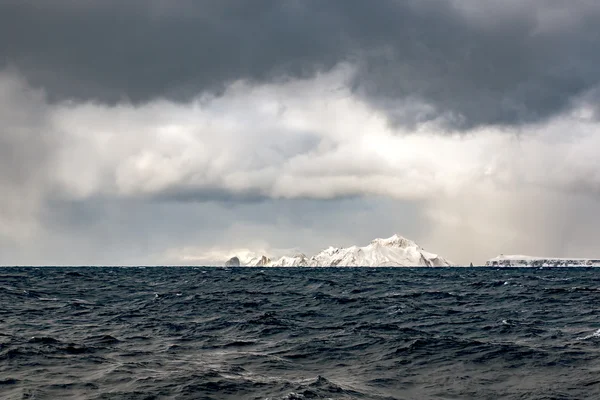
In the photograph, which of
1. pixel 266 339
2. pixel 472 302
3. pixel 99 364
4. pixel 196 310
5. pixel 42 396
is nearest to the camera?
pixel 42 396

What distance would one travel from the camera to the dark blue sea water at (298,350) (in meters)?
21.2

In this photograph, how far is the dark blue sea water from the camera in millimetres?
21172

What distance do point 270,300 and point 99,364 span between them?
1140 inches

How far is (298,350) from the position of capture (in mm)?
28828

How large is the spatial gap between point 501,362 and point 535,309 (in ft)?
72.1


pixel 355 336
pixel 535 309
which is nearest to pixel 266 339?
pixel 355 336

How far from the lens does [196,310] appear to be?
1738 inches

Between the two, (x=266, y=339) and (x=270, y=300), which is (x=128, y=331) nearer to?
(x=266, y=339)

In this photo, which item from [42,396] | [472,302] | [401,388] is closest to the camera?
[42,396]

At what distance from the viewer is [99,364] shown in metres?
24.7

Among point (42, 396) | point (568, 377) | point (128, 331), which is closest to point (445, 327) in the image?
point (568, 377)

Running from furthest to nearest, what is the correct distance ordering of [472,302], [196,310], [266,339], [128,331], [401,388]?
[472,302] < [196,310] < [128,331] < [266,339] < [401,388]

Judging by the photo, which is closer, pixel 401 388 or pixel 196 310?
pixel 401 388

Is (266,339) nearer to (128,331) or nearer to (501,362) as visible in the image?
(128,331)
